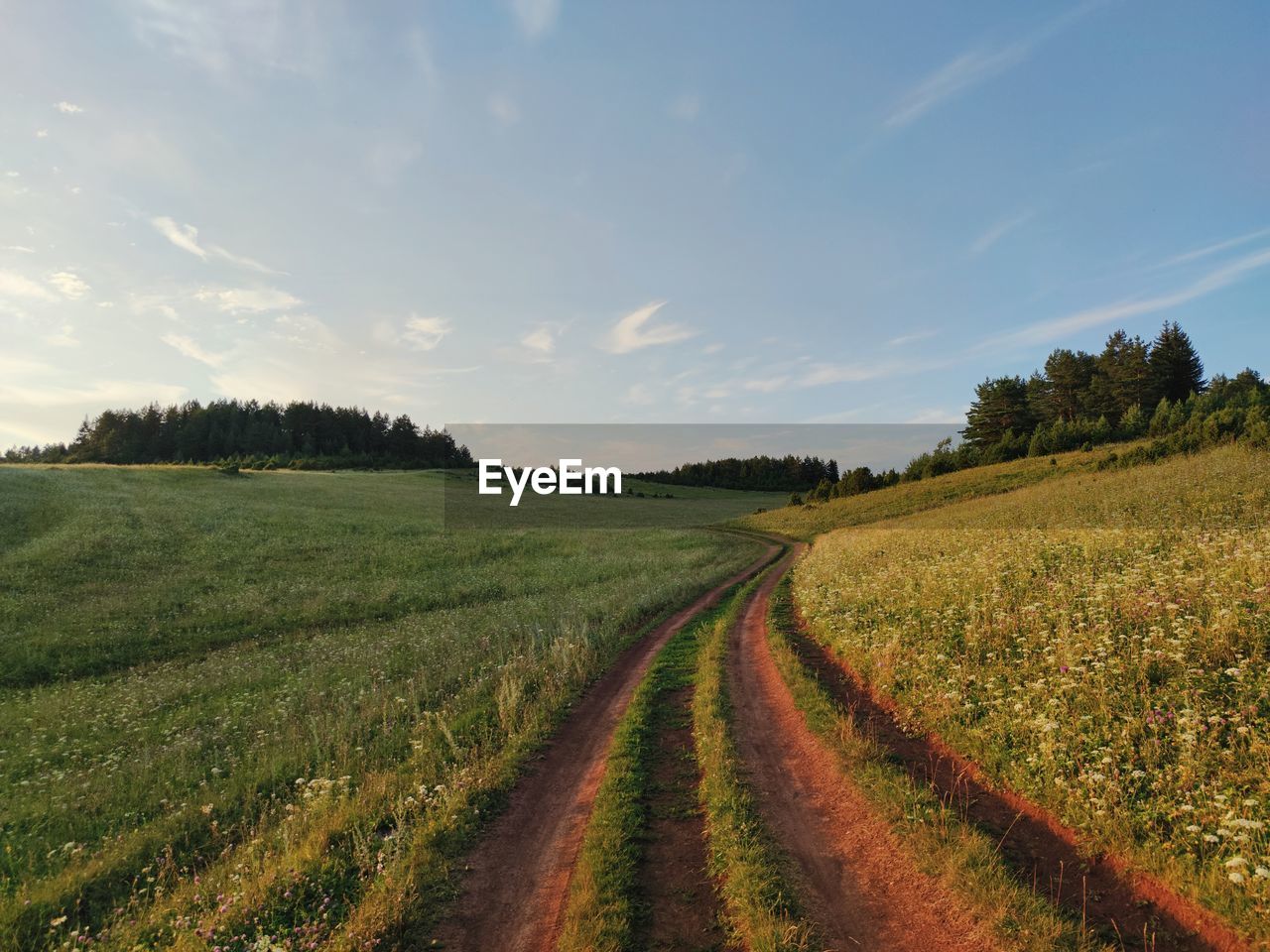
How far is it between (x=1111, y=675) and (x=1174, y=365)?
327 ft

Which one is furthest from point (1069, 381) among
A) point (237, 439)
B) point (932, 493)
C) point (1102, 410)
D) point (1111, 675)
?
point (237, 439)

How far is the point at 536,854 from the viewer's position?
7531 mm

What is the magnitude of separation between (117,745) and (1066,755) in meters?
17.6

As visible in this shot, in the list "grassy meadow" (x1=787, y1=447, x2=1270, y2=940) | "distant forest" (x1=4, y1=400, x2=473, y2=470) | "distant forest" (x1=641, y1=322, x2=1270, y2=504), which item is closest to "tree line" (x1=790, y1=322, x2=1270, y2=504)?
"distant forest" (x1=641, y1=322, x2=1270, y2=504)

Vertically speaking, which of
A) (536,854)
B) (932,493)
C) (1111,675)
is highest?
(932,493)

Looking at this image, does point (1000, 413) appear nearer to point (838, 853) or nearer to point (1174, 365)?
point (1174, 365)

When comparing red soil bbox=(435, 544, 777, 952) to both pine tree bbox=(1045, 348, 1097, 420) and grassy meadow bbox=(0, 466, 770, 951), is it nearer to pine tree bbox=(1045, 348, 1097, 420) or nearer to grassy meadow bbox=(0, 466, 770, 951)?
grassy meadow bbox=(0, 466, 770, 951)

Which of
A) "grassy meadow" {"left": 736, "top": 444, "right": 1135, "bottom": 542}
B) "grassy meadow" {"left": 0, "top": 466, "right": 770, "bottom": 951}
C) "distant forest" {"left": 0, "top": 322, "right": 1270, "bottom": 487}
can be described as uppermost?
"distant forest" {"left": 0, "top": 322, "right": 1270, "bottom": 487}

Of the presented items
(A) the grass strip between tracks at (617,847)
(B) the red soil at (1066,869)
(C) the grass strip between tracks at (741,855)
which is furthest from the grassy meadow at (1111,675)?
(A) the grass strip between tracks at (617,847)

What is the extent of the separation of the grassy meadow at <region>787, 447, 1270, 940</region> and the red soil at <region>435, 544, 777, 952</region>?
5.87 metres

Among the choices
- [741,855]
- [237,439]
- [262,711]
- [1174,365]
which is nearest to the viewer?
[741,855]

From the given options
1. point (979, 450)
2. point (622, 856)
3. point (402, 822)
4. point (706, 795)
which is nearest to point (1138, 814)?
point (706, 795)

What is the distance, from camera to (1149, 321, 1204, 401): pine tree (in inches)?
3132

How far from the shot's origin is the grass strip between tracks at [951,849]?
5.48 meters
